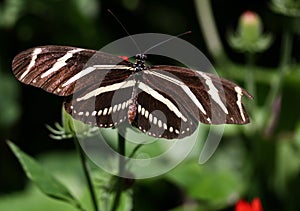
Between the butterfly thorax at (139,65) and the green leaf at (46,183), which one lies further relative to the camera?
the green leaf at (46,183)

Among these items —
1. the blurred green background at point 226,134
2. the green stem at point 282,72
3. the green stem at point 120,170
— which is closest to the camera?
the green stem at point 120,170

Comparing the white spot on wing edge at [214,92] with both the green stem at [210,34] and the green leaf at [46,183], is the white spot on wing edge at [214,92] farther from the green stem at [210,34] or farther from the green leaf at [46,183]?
the green stem at [210,34]

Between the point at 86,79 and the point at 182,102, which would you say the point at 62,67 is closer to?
the point at 86,79

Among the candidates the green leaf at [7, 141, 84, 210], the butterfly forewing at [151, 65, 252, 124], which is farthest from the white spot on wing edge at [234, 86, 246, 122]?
the green leaf at [7, 141, 84, 210]

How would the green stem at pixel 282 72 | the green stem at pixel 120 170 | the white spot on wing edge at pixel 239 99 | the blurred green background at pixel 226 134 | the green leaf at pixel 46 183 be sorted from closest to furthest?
the white spot on wing edge at pixel 239 99
the green stem at pixel 120 170
the green leaf at pixel 46 183
the green stem at pixel 282 72
the blurred green background at pixel 226 134

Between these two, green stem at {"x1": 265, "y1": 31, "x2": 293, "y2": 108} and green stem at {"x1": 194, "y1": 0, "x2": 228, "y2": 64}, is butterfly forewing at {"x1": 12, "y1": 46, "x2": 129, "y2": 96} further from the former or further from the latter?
green stem at {"x1": 194, "y1": 0, "x2": 228, "y2": 64}

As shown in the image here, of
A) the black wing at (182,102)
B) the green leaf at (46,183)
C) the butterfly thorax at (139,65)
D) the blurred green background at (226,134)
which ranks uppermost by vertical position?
the butterfly thorax at (139,65)

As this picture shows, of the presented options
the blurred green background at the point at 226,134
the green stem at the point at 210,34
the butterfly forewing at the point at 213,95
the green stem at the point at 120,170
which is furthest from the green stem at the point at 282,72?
the butterfly forewing at the point at 213,95
